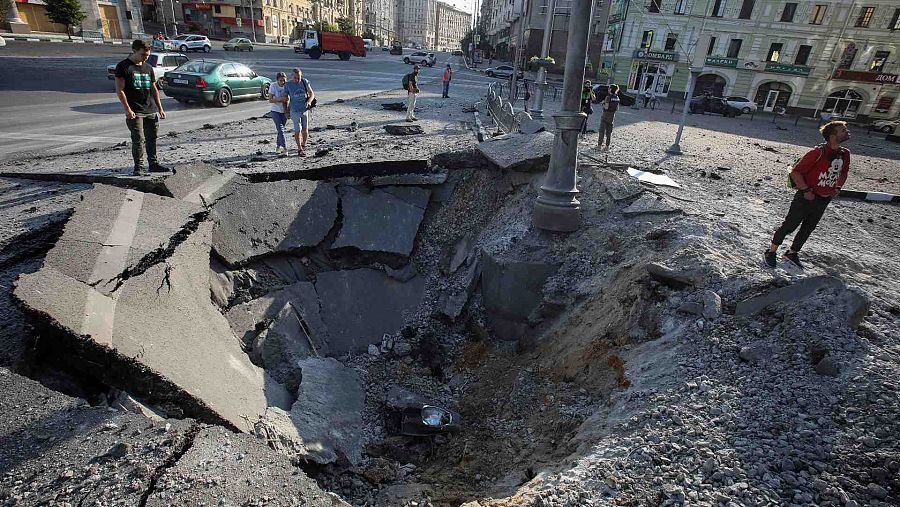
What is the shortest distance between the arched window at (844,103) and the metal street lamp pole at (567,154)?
133 ft

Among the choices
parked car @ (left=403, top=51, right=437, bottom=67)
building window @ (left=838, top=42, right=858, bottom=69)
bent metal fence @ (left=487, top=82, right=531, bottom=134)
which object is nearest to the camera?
bent metal fence @ (left=487, top=82, right=531, bottom=134)

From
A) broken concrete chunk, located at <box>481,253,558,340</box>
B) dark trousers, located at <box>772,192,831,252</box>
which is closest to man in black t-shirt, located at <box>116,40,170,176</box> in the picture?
broken concrete chunk, located at <box>481,253,558,340</box>

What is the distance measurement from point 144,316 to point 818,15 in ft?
152

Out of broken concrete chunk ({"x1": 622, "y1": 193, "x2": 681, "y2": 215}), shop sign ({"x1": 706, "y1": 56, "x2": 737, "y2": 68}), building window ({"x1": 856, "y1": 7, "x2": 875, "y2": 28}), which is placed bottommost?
broken concrete chunk ({"x1": 622, "y1": 193, "x2": 681, "y2": 215})

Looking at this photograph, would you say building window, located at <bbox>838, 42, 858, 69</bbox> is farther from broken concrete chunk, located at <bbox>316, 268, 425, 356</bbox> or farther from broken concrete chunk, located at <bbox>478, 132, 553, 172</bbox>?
broken concrete chunk, located at <bbox>316, 268, 425, 356</bbox>

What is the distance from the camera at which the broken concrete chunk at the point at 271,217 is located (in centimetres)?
532

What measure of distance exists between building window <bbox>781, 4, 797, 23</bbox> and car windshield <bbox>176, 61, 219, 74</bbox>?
40.4 meters

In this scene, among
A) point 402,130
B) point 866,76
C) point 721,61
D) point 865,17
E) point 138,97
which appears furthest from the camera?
point 721,61

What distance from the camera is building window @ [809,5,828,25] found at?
33031 millimetres

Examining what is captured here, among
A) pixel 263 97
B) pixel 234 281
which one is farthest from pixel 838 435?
pixel 263 97

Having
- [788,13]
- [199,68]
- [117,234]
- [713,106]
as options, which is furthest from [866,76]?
[117,234]

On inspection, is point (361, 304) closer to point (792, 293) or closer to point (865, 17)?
point (792, 293)

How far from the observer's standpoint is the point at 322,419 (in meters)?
3.99

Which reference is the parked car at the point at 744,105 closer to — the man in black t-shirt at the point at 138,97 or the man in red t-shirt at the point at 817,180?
the man in red t-shirt at the point at 817,180
